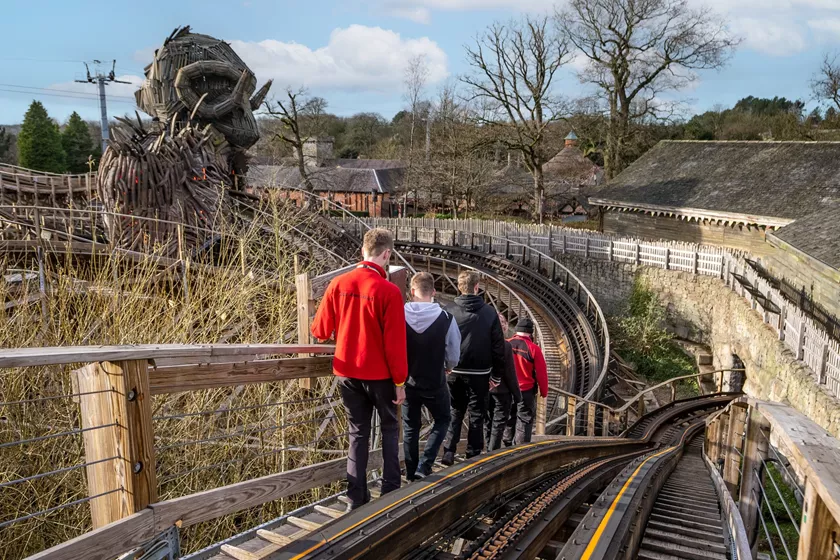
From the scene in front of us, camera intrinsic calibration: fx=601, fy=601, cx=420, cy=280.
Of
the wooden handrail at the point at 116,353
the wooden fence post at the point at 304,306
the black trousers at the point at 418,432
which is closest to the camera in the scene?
the wooden handrail at the point at 116,353

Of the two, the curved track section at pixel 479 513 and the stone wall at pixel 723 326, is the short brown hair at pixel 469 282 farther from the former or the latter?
the stone wall at pixel 723 326

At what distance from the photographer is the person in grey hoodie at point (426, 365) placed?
429cm

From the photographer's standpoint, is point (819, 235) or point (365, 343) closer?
point (365, 343)

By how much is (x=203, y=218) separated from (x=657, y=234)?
18521mm

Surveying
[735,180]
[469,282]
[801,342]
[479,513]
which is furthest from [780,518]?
[735,180]

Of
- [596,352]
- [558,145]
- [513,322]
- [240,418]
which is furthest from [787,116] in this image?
[240,418]

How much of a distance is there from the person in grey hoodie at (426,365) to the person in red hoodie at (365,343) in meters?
0.46

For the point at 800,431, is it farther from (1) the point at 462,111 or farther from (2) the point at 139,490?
(1) the point at 462,111

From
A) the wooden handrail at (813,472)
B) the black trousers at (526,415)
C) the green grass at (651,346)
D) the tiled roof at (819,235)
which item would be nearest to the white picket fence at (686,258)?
the tiled roof at (819,235)

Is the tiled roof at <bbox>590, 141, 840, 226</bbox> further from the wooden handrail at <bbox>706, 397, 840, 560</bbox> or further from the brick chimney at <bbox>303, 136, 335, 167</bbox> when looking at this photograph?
the brick chimney at <bbox>303, 136, 335, 167</bbox>

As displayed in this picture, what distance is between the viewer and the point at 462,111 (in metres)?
40.4

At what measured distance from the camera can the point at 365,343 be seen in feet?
12.3

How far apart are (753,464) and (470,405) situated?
7.59 feet

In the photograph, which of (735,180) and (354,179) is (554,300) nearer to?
(735,180)
